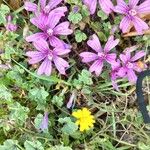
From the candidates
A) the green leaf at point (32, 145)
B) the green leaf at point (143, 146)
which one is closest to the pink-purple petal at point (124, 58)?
the green leaf at point (143, 146)

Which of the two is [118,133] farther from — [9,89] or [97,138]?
[9,89]

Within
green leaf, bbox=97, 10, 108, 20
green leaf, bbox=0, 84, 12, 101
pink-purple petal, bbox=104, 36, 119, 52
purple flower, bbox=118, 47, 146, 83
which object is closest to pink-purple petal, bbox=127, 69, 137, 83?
purple flower, bbox=118, 47, 146, 83

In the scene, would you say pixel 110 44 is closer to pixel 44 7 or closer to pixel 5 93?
pixel 44 7

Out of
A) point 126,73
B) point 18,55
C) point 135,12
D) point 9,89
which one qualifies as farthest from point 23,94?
point 135,12

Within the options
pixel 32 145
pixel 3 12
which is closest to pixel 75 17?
pixel 3 12

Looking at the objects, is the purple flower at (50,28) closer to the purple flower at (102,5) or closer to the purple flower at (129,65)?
the purple flower at (102,5)

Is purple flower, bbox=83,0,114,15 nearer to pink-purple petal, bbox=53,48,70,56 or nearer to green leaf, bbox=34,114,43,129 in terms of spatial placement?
pink-purple petal, bbox=53,48,70,56
